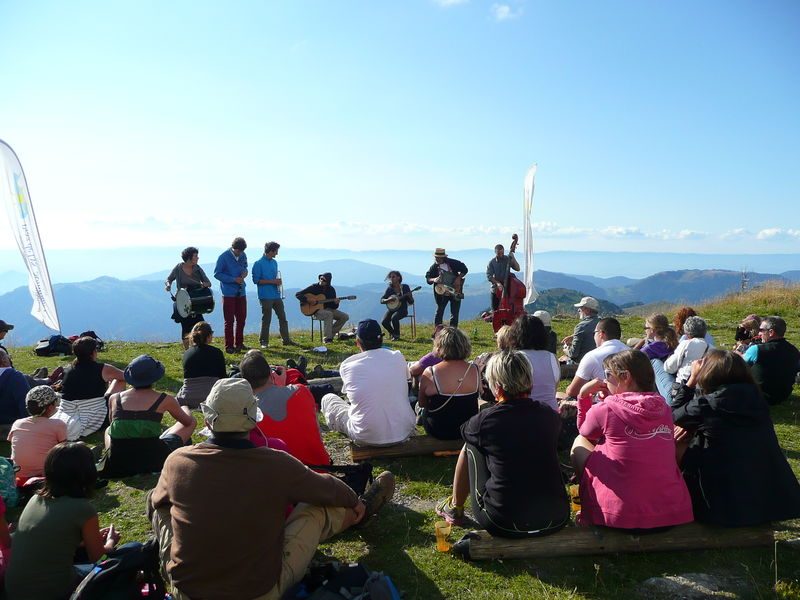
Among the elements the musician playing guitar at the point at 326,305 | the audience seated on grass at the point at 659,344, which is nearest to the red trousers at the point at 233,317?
the musician playing guitar at the point at 326,305

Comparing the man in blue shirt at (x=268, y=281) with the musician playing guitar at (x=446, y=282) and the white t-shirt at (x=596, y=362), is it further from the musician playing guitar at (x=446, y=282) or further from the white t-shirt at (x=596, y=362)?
the white t-shirt at (x=596, y=362)

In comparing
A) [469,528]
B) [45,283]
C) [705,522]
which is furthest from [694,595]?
[45,283]

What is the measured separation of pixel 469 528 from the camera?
170 inches

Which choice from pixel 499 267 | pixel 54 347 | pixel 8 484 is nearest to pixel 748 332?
pixel 499 267

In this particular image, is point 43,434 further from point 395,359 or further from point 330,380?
point 330,380

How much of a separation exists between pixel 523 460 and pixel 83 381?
5.45 metres

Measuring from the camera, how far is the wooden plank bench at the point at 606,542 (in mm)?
3762

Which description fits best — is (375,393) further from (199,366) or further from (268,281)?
(268,281)

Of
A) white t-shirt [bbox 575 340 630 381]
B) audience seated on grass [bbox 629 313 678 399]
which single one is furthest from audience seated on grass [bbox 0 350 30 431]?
audience seated on grass [bbox 629 313 678 399]

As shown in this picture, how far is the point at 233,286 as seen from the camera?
1164 centimetres

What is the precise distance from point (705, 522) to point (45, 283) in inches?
504

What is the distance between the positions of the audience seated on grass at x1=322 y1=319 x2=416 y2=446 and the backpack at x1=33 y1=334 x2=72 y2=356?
941cm

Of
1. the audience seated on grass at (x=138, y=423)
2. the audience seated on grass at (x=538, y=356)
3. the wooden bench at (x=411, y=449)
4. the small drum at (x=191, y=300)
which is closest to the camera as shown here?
the audience seated on grass at (x=138, y=423)

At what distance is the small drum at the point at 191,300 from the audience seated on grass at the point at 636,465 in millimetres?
9141
